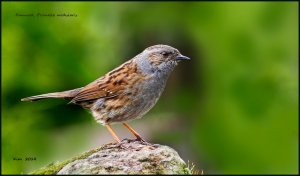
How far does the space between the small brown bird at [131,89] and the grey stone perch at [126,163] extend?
1.16m

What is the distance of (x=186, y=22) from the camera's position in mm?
14273

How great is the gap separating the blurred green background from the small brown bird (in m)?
2.88

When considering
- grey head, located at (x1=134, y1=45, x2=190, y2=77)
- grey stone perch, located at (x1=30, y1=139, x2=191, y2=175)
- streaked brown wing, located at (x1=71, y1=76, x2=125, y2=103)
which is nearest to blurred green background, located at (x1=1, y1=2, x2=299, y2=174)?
streaked brown wing, located at (x1=71, y1=76, x2=125, y2=103)

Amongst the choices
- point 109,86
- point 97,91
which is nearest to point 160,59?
point 109,86

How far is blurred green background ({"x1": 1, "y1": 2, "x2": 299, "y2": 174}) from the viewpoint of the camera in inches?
435

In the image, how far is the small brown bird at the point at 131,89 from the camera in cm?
708

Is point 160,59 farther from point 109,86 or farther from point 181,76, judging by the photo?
point 181,76

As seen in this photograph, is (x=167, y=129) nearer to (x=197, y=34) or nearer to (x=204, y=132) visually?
(x=204, y=132)

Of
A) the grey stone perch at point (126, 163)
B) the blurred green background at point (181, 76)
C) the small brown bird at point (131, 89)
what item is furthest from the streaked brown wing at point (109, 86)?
the blurred green background at point (181, 76)

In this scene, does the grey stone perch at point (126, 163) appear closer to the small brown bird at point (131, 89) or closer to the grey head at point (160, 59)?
the small brown bird at point (131, 89)

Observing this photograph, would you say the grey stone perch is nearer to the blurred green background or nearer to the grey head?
the grey head

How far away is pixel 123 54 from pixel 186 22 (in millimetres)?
1552

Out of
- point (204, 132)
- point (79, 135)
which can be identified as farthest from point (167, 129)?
point (79, 135)

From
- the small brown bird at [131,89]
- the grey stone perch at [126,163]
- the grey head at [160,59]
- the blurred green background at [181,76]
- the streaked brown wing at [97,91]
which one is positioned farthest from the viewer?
the blurred green background at [181,76]
